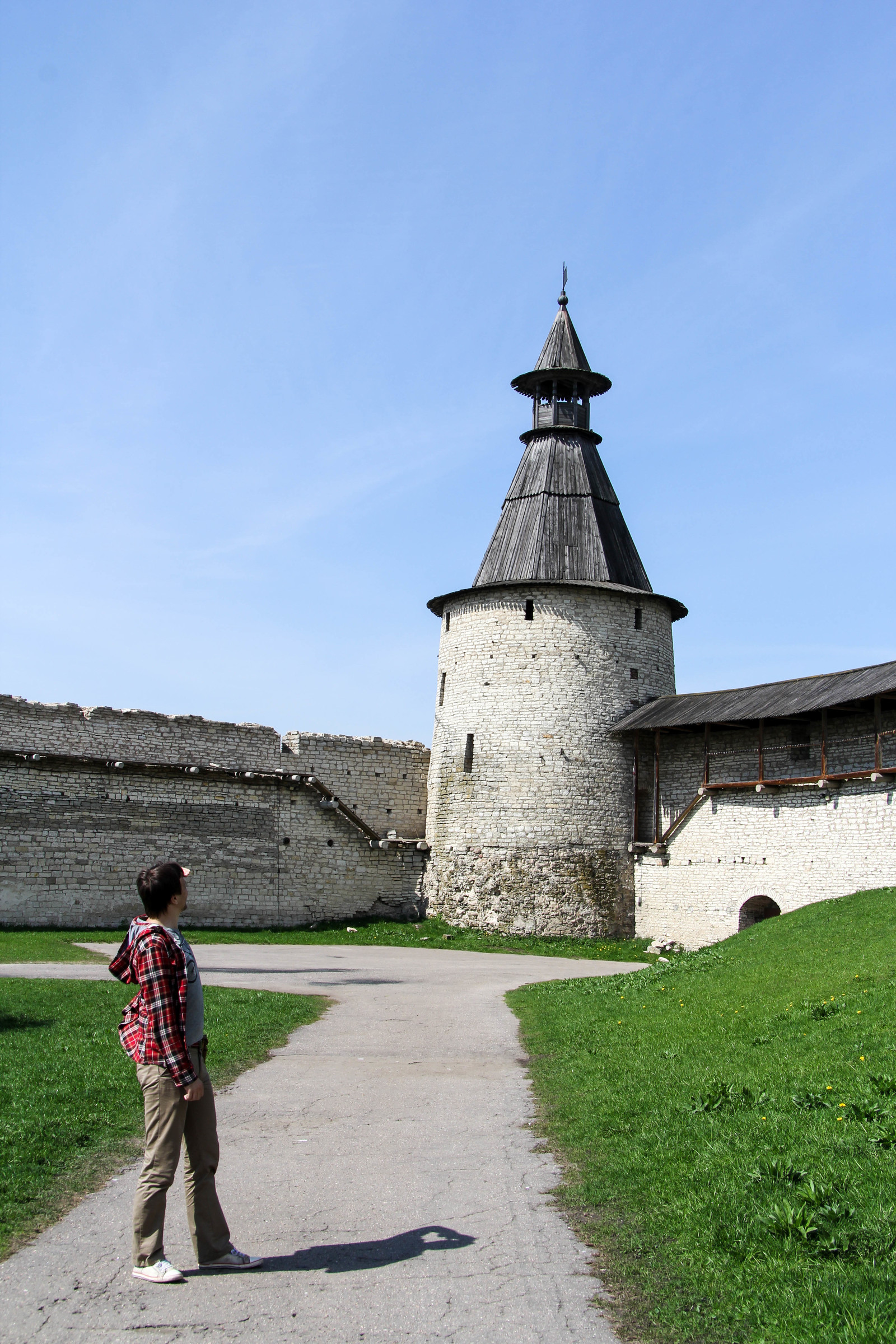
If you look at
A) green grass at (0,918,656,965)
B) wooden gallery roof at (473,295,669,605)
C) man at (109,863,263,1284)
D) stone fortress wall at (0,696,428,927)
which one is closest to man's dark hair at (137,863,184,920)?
man at (109,863,263,1284)

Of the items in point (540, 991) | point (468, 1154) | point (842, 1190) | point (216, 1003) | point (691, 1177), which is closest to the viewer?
point (842, 1190)

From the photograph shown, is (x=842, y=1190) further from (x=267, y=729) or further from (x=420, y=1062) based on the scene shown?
(x=267, y=729)

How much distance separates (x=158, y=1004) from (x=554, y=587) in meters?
24.8

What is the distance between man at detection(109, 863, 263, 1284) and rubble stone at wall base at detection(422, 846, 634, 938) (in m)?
23.0

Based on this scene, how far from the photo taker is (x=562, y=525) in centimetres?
3100

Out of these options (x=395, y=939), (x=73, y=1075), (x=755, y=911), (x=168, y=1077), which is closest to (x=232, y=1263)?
(x=168, y=1077)

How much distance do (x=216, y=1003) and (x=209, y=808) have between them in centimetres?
1533

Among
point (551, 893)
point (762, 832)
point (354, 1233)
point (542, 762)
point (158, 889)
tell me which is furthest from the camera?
point (542, 762)

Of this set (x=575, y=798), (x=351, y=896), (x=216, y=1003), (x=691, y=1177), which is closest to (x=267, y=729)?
(x=351, y=896)

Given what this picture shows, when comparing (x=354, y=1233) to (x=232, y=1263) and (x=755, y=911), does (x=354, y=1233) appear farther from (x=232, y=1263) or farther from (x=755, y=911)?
(x=755, y=911)

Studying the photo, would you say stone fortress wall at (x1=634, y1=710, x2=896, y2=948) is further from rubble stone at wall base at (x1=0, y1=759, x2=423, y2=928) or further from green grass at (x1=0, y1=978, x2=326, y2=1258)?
green grass at (x1=0, y1=978, x2=326, y2=1258)

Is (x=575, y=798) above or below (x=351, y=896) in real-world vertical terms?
above

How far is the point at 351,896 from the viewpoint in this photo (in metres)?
29.8

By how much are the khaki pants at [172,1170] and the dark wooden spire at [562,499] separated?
24720mm
